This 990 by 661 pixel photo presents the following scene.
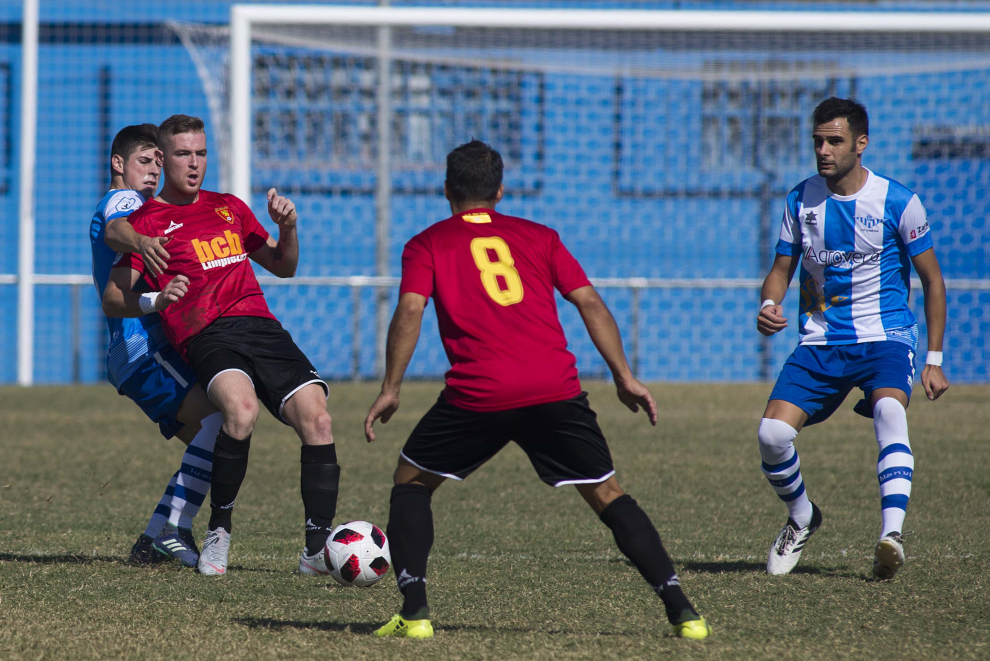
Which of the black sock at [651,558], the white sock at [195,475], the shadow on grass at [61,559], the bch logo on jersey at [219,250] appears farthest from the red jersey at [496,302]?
the shadow on grass at [61,559]

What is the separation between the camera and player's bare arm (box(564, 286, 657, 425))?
3.30 meters

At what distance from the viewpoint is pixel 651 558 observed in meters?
3.19

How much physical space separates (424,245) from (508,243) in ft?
0.84

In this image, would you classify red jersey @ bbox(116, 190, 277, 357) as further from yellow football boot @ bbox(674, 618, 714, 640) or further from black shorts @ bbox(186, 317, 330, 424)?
yellow football boot @ bbox(674, 618, 714, 640)

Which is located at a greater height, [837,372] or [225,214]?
[225,214]

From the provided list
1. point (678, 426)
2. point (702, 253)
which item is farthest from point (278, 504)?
point (702, 253)

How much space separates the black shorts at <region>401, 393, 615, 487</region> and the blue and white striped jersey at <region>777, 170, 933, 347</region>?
68.7 inches

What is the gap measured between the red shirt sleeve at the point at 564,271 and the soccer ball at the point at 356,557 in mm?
1035

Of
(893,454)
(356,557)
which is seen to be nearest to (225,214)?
(356,557)

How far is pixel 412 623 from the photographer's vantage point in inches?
129

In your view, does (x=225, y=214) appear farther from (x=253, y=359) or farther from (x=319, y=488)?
(x=319, y=488)

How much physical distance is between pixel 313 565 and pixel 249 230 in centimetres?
148

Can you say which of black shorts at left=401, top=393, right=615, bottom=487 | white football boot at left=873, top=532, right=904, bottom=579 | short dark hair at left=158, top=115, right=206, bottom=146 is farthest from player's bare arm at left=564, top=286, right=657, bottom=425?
short dark hair at left=158, top=115, right=206, bottom=146

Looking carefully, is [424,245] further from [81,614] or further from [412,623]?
[81,614]
